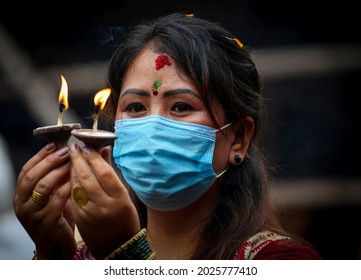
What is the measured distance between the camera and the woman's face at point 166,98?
9.04 ft

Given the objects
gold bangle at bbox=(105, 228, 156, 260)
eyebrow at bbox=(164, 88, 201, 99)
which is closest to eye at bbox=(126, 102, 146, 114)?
eyebrow at bbox=(164, 88, 201, 99)

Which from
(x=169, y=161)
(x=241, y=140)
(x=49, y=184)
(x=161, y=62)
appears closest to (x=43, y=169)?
(x=49, y=184)

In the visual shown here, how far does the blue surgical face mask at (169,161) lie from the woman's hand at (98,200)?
328 millimetres

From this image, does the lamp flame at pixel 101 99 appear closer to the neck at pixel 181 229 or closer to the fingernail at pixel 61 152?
the fingernail at pixel 61 152

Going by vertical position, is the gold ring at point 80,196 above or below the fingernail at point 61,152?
below

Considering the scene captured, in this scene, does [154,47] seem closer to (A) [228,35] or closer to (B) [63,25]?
(A) [228,35]

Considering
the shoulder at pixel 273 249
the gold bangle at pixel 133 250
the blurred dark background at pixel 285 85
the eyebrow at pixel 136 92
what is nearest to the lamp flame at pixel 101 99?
the eyebrow at pixel 136 92

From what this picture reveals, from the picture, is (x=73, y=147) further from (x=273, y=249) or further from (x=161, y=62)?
(x=273, y=249)

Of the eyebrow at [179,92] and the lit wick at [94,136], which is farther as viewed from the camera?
the eyebrow at [179,92]

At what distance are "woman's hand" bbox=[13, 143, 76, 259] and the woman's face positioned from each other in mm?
464

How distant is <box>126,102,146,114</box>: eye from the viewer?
2815 millimetres

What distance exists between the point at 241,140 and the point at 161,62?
424 mm
